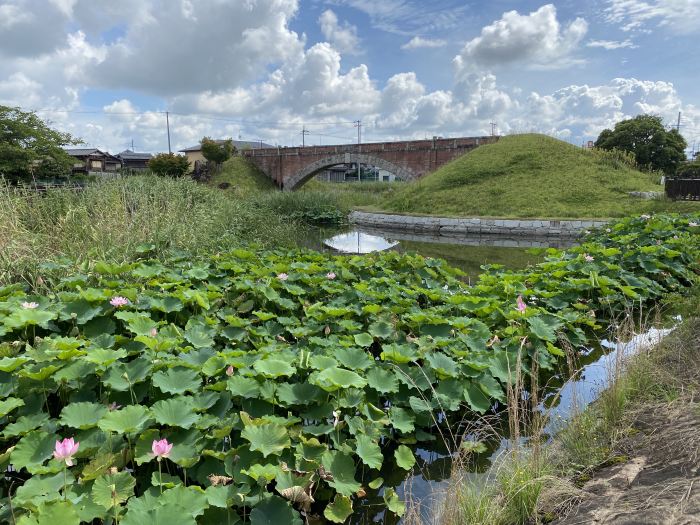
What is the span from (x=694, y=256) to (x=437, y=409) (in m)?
5.44

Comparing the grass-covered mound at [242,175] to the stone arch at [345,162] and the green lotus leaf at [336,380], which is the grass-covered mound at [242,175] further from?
the green lotus leaf at [336,380]

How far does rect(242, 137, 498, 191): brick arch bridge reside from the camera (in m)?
27.4

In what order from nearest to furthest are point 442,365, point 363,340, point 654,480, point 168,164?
point 654,480, point 442,365, point 363,340, point 168,164

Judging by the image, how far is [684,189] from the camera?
46.8 ft

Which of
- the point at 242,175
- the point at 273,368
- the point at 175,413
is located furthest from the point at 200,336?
the point at 242,175

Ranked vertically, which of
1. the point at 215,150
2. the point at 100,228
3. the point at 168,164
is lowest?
the point at 100,228

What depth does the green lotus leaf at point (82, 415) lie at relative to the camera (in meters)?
2.01

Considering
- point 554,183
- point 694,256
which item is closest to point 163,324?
point 694,256

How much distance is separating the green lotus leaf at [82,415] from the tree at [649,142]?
120 ft

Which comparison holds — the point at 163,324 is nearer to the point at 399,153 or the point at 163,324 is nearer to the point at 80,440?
the point at 80,440

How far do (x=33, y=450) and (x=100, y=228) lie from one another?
4.52m

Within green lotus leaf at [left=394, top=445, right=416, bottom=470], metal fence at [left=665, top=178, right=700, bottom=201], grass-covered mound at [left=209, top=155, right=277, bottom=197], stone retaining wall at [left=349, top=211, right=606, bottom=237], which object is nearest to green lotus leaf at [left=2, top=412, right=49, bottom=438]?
green lotus leaf at [left=394, top=445, right=416, bottom=470]

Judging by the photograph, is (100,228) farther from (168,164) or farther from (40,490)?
(168,164)

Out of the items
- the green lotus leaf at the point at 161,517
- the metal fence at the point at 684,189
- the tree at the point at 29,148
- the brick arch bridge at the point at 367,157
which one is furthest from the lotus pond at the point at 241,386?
the brick arch bridge at the point at 367,157
